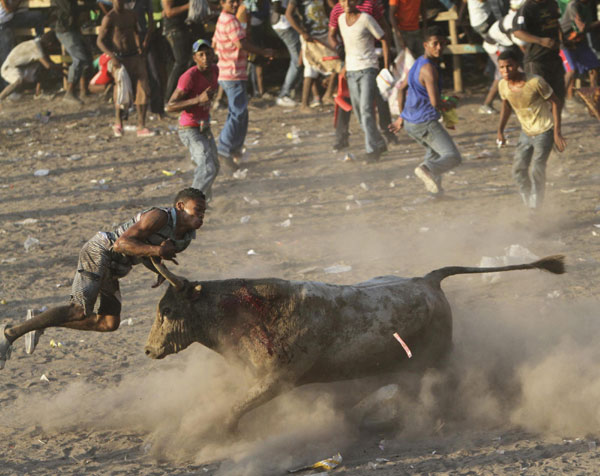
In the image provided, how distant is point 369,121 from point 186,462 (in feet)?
20.6

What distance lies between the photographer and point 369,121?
10.5 m

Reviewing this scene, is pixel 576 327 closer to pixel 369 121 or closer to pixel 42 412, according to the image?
pixel 42 412

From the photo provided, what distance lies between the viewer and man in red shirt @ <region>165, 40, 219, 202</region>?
8.65 meters

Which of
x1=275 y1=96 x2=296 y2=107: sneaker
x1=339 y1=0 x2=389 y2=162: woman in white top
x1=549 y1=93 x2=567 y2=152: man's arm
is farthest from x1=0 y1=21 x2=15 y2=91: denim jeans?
x1=549 y1=93 x2=567 y2=152: man's arm

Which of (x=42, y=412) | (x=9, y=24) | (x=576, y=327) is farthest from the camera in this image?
(x=9, y=24)

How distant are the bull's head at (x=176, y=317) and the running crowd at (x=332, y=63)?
3873mm

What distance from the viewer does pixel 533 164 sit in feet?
27.1

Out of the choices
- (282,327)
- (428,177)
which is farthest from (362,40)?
(282,327)

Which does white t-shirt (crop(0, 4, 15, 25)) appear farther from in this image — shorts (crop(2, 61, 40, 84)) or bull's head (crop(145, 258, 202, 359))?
bull's head (crop(145, 258, 202, 359))

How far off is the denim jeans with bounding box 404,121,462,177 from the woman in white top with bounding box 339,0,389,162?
5.34 feet

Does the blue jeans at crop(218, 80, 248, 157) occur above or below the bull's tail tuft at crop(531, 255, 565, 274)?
above

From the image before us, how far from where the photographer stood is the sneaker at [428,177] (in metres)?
8.70

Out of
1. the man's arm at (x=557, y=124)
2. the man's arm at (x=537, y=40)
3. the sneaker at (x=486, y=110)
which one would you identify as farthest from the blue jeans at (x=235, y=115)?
the sneaker at (x=486, y=110)

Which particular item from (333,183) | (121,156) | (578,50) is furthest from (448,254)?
(121,156)
